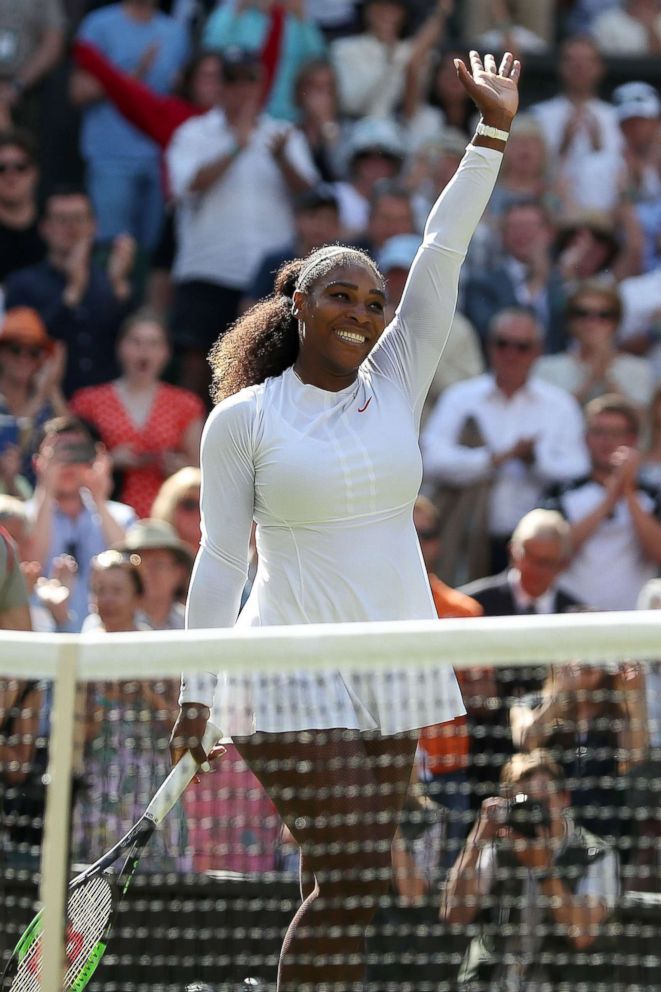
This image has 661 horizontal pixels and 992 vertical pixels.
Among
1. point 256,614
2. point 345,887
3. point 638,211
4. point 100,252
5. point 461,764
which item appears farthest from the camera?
point 638,211

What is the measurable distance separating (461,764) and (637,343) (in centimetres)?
604

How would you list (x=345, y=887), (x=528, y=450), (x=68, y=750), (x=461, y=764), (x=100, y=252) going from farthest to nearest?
1. (x=100, y=252)
2. (x=528, y=450)
3. (x=461, y=764)
4. (x=345, y=887)
5. (x=68, y=750)

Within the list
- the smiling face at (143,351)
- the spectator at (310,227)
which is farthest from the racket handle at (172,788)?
the spectator at (310,227)

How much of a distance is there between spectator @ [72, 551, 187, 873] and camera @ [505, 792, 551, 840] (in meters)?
0.88

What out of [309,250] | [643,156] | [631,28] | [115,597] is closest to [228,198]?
[309,250]

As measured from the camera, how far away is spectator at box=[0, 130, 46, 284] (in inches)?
395

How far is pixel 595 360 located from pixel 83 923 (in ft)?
20.5

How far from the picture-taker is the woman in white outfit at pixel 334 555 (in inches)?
160

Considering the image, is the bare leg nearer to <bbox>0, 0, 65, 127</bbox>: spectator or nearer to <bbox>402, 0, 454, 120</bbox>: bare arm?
<bbox>0, 0, 65, 127</bbox>: spectator

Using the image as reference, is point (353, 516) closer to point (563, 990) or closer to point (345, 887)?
point (345, 887)

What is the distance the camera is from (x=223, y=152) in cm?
1024

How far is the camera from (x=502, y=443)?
29.7ft

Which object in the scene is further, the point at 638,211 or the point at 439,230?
the point at 638,211

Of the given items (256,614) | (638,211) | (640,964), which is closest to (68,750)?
(256,614)
